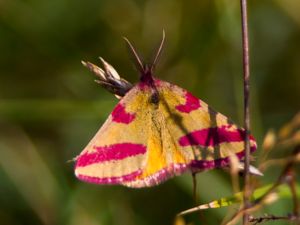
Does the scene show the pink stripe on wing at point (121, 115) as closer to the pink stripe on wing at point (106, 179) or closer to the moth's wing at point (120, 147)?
the moth's wing at point (120, 147)

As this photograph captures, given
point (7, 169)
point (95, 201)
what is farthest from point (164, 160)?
point (7, 169)

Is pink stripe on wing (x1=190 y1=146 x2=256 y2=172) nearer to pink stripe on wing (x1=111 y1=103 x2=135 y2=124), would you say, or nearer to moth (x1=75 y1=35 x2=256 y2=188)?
moth (x1=75 y1=35 x2=256 y2=188)

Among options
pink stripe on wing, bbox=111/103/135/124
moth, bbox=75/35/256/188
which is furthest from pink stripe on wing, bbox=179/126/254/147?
pink stripe on wing, bbox=111/103/135/124

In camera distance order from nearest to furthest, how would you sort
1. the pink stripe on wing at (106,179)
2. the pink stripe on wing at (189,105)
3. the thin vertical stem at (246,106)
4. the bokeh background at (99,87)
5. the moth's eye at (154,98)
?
the thin vertical stem at (246,106) → the pink stripe on wing at (106,179) → the pink stripe on wing at (189,105) → the moth's eye at (154,98) → the bokeh background at (99,87)

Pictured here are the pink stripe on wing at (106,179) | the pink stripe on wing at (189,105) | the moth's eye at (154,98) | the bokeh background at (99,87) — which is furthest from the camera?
the bokeh background at (99,87)

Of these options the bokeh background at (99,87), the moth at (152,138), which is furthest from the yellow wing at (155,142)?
the bokeh background at (99,87)

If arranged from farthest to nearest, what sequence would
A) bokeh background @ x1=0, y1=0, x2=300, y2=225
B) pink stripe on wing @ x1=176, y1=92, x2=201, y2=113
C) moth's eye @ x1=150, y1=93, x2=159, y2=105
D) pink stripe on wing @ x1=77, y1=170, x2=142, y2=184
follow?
bokeh background @ x1=0, y1=0, x2=300, y2=225, moth's eye @ x1=150, y1=93, x2=159, y2=105, pink stripe on wing @ x1=176, y1=92, x2=201, y2=113, pink stripe on wing @ x1=77, y1=170, x2=142, y2=184
